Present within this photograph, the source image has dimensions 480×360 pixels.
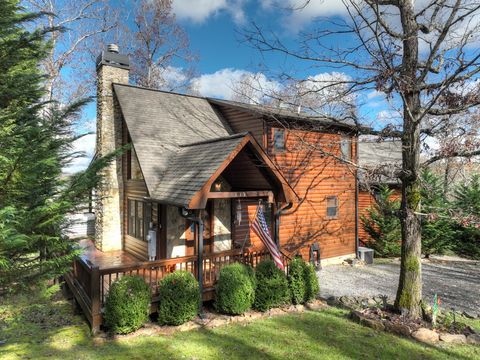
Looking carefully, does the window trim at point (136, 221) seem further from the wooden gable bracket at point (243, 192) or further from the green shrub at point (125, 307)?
the green shrub at point (125, 307)

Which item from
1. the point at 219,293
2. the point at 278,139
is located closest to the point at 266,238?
the point at 219,293

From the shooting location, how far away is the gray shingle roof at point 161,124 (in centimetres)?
1041

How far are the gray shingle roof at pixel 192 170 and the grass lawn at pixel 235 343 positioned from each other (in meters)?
2.90

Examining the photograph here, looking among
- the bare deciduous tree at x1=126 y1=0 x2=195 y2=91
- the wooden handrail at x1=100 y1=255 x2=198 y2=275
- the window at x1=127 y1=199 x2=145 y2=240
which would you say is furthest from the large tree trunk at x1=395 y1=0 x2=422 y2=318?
the bare deciduous tree at x1=126 y1=0 x2=195 y2=91

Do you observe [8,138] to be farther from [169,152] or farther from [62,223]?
[169,152]

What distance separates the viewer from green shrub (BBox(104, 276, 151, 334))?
6.50 meters

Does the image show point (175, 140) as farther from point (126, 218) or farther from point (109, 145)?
point (126, 218)

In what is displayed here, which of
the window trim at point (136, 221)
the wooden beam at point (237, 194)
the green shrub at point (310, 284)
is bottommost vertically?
the green shrub at point (310, 284)

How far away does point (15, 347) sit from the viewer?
617 centimetres

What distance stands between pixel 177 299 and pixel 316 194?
8.16 m

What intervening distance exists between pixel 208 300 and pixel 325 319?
2.89 metres

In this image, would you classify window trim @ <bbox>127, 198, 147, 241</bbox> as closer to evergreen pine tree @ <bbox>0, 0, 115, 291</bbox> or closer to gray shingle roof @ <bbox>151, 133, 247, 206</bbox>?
Answer: gray shingle roof @ <bbox>151, 133, 247, 206</bbox>

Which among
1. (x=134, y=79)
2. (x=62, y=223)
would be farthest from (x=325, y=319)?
(x=134, y=79)

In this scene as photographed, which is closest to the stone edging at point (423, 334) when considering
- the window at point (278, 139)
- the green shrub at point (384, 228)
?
the window at point (278, 139)
